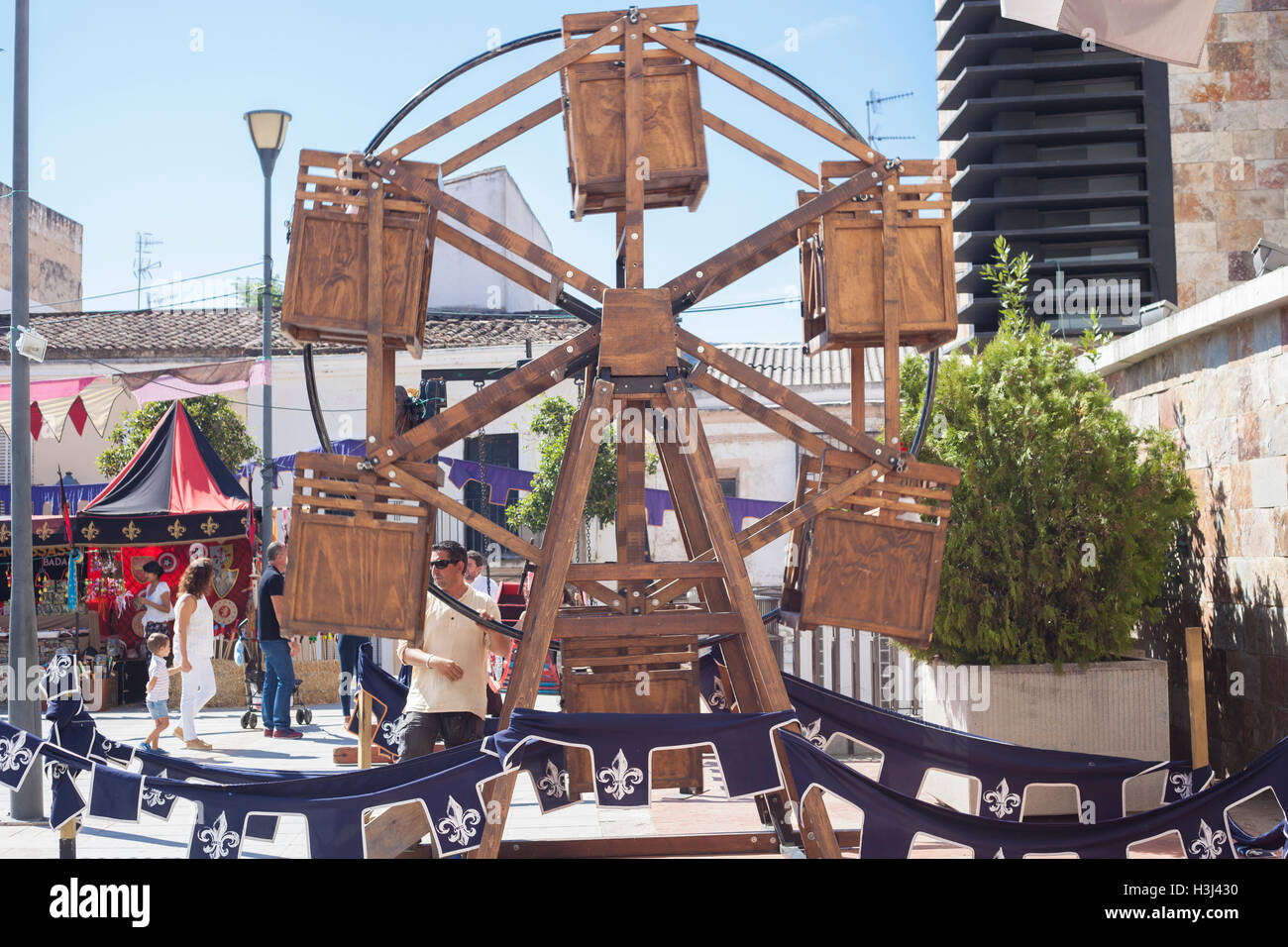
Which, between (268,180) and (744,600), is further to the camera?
(268,180)

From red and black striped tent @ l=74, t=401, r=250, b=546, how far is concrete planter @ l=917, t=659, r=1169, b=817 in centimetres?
1040

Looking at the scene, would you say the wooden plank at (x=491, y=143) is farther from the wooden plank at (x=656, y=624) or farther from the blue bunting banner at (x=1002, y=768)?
the blue bunting banner at (x=1002, y=768)

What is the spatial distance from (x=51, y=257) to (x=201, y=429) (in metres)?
13.7

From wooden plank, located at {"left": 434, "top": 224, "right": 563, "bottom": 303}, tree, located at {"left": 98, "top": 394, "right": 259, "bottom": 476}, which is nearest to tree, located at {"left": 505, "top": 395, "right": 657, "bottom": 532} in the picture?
tree, located at {"left": 98, "top": 394, "right": 259, "bottom": 476}

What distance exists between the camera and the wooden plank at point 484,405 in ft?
15.5

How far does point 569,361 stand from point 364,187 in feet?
3.51

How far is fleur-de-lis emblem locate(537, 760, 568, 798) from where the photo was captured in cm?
475

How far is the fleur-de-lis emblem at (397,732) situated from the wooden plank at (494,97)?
2944mm

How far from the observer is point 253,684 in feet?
44.8

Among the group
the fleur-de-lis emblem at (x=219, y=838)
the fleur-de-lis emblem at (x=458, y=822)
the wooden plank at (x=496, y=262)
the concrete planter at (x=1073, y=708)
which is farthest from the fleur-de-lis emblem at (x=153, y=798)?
the concrete planter at (x=1073, y=708)

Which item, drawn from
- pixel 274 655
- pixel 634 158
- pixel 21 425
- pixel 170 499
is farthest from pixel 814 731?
pixel 170 499

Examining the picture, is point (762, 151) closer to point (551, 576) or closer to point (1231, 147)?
point (551, 576)
